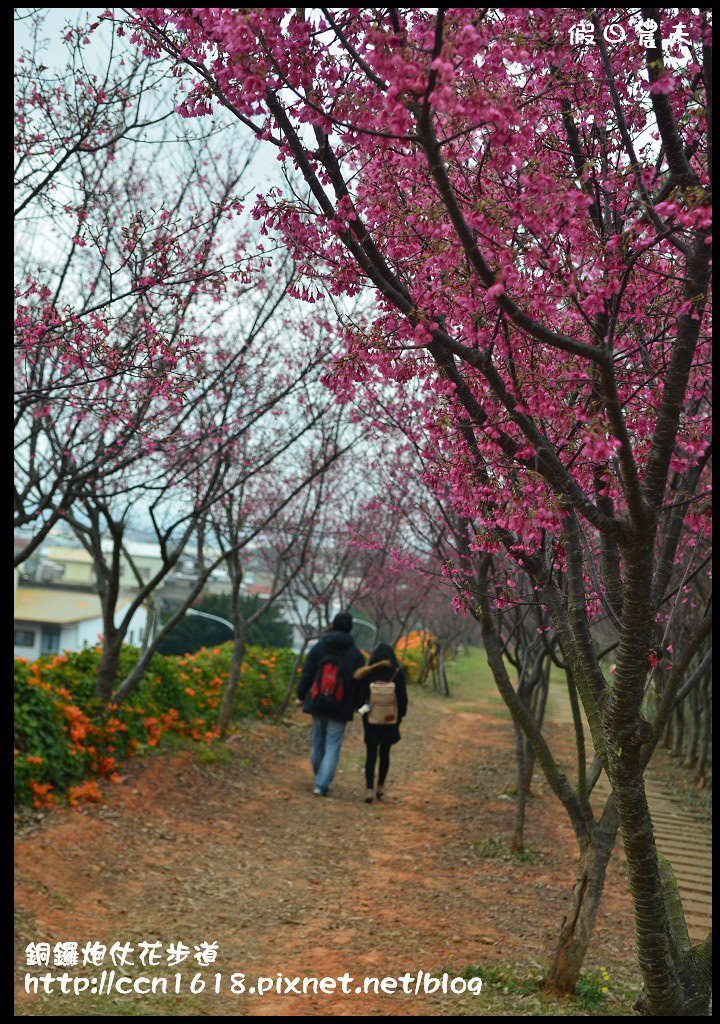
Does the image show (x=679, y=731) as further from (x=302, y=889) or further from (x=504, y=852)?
(x=302, y=889)

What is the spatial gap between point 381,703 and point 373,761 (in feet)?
2.66

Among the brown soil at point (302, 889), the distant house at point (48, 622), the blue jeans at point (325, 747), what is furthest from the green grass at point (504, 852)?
the distant house at point (48, 622)

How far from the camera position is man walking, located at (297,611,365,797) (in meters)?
9.12

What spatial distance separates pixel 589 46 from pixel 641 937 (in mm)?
3435

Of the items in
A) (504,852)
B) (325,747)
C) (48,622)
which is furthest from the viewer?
(48,622)

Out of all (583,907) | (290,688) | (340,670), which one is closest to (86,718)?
(340,670)

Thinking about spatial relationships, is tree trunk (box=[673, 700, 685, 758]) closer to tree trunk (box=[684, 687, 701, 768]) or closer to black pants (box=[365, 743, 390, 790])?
tree trunk (box=[684, 687, 701, 768])

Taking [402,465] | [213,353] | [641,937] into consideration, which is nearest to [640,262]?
[641,937]

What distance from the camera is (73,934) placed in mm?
5219

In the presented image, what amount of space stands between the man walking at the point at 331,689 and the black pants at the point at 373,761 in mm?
365

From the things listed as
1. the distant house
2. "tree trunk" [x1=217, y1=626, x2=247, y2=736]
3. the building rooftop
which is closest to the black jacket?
"tree trunk" [x1=217, y1=626, x2=247, y2=736]

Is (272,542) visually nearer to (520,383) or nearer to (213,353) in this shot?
(213,353)

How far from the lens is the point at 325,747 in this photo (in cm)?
966

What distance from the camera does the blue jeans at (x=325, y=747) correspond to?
363 inches
